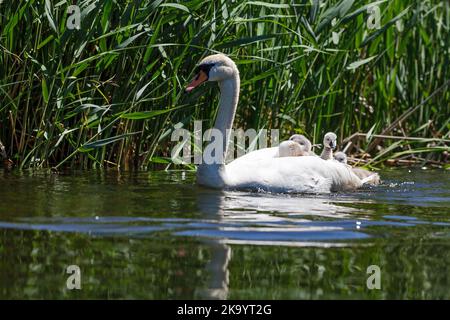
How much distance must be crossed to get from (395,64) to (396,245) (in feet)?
16.5

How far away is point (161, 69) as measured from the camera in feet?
29.9

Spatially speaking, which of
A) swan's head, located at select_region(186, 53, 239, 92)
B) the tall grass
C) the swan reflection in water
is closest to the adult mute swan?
swan's head, located at select_region(186, 53, 239, 92)

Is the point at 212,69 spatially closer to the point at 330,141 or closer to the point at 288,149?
the point at 288,149

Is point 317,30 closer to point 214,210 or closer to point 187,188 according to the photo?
point 187,188

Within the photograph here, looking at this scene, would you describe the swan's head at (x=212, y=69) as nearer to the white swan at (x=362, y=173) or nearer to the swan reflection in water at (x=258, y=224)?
the swan reflection in water at (x=258, y=224)

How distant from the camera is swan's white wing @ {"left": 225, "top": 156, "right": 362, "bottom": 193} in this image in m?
8.44

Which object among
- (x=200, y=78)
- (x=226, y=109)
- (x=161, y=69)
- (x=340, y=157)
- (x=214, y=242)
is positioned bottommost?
(x=214, y=242)

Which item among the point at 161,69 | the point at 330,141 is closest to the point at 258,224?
the point at 161,69

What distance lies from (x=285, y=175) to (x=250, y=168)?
0.27 m

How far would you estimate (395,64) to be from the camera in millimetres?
11039

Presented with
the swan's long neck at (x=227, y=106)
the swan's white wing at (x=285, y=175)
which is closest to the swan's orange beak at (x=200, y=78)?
the swan's long neck at (x=227, y=106)

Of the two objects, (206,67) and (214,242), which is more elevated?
(206,67)

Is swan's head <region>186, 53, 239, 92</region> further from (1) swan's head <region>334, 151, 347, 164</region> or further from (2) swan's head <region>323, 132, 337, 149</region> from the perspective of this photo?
(1) swan's head <region>334, 151, 347, 164</region>

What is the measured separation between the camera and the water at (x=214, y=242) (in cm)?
521
